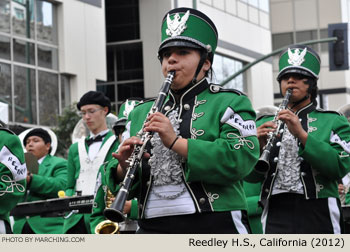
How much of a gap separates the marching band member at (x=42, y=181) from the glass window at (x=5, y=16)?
1849cm

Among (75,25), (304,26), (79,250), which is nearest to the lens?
(79,250)

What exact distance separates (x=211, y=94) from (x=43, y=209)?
530 centimetres

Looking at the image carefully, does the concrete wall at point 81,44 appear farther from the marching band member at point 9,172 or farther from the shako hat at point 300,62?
the marching band member at point 9,172

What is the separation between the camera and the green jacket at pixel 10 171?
6.77m

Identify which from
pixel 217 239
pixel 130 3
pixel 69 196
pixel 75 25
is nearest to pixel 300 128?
pixel 217 239

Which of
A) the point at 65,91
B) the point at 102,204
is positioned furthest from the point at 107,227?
the point at 65,91

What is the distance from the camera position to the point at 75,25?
3450cm

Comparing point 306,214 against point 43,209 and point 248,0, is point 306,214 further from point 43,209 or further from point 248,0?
point 248,0

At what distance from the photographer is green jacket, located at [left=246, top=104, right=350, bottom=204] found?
740cm

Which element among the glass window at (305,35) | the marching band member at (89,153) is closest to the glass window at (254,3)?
the glass window at (305,35)

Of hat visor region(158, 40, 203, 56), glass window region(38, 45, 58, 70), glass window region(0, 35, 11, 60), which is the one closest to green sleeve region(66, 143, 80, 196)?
hat visor region(158, 40, 203, 56)

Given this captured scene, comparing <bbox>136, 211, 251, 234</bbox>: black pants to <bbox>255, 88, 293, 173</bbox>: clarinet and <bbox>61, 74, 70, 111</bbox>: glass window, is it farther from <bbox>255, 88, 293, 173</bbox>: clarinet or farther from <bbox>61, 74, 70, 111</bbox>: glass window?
<bbox>61, 74, 70, 111</bbox>: glass window

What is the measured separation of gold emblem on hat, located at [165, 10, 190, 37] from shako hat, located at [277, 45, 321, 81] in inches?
95.5

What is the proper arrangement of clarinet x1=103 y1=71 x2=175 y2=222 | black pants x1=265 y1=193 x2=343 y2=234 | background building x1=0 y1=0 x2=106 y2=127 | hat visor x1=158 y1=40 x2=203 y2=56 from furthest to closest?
1. background building x1=0 y1=0 x2=106 y2=127
2. black pants x1=265 y1=193 x2=343 y2=234
3. hat visor x1=158 y1=40 x2=203 y2=56
4. clarinet x1=103 y1=71 x2=175 y2=222
